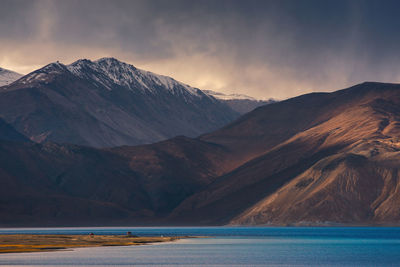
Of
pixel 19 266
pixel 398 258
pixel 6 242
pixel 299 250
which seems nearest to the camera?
pixel 19 266

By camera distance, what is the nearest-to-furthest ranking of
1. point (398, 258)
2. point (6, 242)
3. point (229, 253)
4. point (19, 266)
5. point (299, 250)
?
1. point (19, 266)
2. point (398, 258)
3. point (229, 253)
4. point (299, 250)
5. point (6, 242)

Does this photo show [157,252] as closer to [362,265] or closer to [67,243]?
[67,243]

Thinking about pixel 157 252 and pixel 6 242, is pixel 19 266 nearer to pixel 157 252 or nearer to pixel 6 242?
pixel 157 252

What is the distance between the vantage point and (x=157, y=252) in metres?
138

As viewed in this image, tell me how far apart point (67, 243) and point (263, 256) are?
2098 inches

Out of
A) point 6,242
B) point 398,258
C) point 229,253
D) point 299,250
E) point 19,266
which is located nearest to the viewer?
point 19,266

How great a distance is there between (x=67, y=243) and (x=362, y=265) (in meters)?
75.7

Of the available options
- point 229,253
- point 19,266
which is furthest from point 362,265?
point 19,266

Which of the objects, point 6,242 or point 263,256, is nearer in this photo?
point 263,256

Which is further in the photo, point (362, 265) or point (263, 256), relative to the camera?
point (263, 256)

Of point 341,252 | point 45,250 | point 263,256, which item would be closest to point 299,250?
point 341,252

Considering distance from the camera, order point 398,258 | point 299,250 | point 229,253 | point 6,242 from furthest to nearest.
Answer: point 6,242, point 299,250, point 229,253, point 398,258

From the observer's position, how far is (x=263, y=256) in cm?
12600

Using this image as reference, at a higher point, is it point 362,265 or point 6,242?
point 6,242
